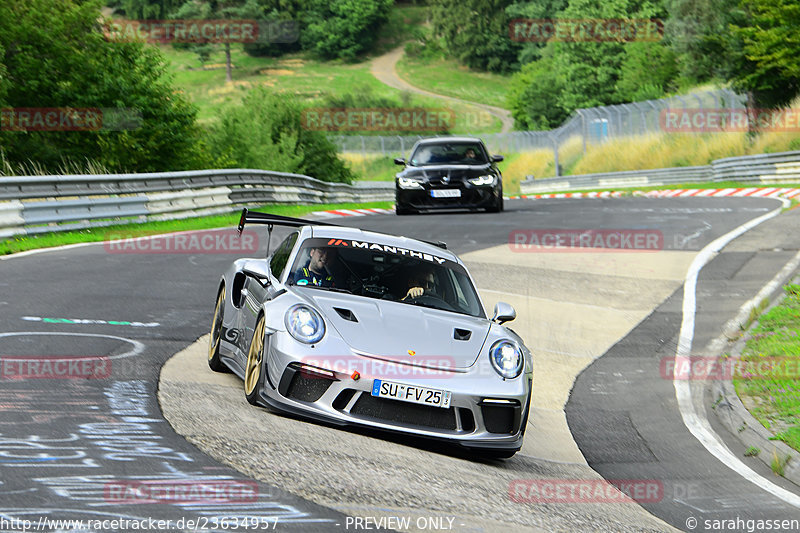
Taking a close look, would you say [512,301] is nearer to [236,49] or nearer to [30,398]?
[30,398]

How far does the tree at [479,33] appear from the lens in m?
144

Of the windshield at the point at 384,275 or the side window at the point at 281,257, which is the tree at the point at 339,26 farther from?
the windshield at the point at 384,275

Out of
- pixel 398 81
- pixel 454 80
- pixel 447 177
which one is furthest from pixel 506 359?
pixel 454 80

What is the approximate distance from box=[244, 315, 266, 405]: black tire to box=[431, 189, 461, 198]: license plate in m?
16.4

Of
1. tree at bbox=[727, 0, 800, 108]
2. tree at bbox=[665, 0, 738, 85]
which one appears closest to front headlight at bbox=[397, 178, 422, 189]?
tree at bbox=[727, 0, 800, 108]

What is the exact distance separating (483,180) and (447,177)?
858 millimetres

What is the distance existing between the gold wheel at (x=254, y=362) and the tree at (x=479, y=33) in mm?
137416

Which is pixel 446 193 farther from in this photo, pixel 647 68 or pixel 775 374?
pixel 647 68

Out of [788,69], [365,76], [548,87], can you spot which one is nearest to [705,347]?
[788,69]

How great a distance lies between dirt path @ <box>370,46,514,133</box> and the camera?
381 feet

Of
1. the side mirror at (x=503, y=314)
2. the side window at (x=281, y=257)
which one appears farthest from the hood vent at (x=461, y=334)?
the side window at (x=281, y=257)

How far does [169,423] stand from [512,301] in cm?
804

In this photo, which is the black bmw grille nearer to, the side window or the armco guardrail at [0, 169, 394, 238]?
the side window

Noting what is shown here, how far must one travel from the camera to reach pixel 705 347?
467 inches
